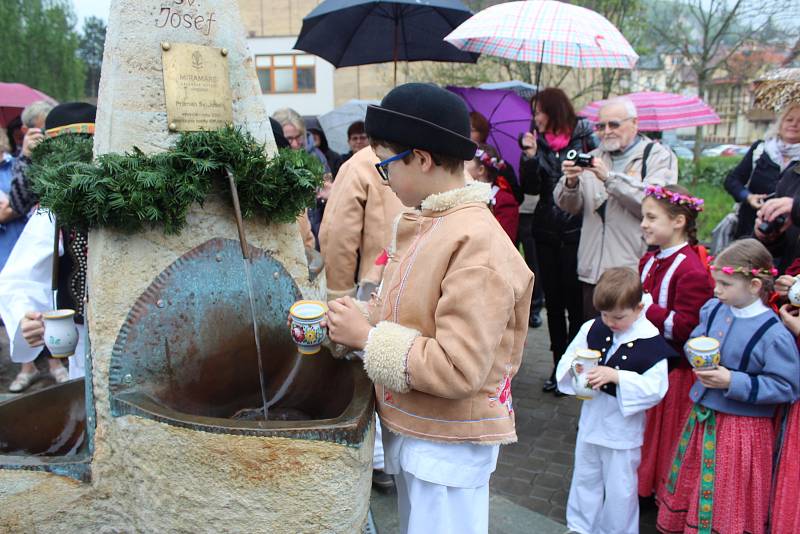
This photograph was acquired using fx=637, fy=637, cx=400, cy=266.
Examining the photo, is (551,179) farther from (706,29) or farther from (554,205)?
(706,29)

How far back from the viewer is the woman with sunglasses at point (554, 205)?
5.06 meters

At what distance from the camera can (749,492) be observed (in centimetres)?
309

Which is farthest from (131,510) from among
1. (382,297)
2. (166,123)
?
(166,123)

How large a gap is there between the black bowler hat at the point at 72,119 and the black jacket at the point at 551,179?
127 inches

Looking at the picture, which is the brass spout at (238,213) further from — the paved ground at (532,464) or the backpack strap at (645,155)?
the backpack strap at (645,155)

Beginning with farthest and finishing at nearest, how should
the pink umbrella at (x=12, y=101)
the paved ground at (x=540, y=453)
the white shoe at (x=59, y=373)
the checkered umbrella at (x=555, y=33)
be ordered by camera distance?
1. the pink umbrella at (x=12, y=101)
2. the white shoe at (x=59, y=373)
3. the checkered umbrella at (x=555, y=33)
4. the paved ground at (x=540, y=453)

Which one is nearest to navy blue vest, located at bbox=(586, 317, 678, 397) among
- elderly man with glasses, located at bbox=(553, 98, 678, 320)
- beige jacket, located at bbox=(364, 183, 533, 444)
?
elderly man with glasses, located at bbox=(553, 98, 678, 320)

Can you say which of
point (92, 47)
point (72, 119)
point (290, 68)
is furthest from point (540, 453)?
point (92, 47)

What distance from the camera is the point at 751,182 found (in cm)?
445

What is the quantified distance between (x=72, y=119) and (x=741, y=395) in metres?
3.56

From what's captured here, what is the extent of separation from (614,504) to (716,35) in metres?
15.5

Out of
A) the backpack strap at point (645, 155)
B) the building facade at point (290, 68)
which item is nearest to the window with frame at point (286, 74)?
the building facade at point (290, 68)

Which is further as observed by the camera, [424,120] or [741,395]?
[741,395]

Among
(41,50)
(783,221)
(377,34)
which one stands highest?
(41,50)
